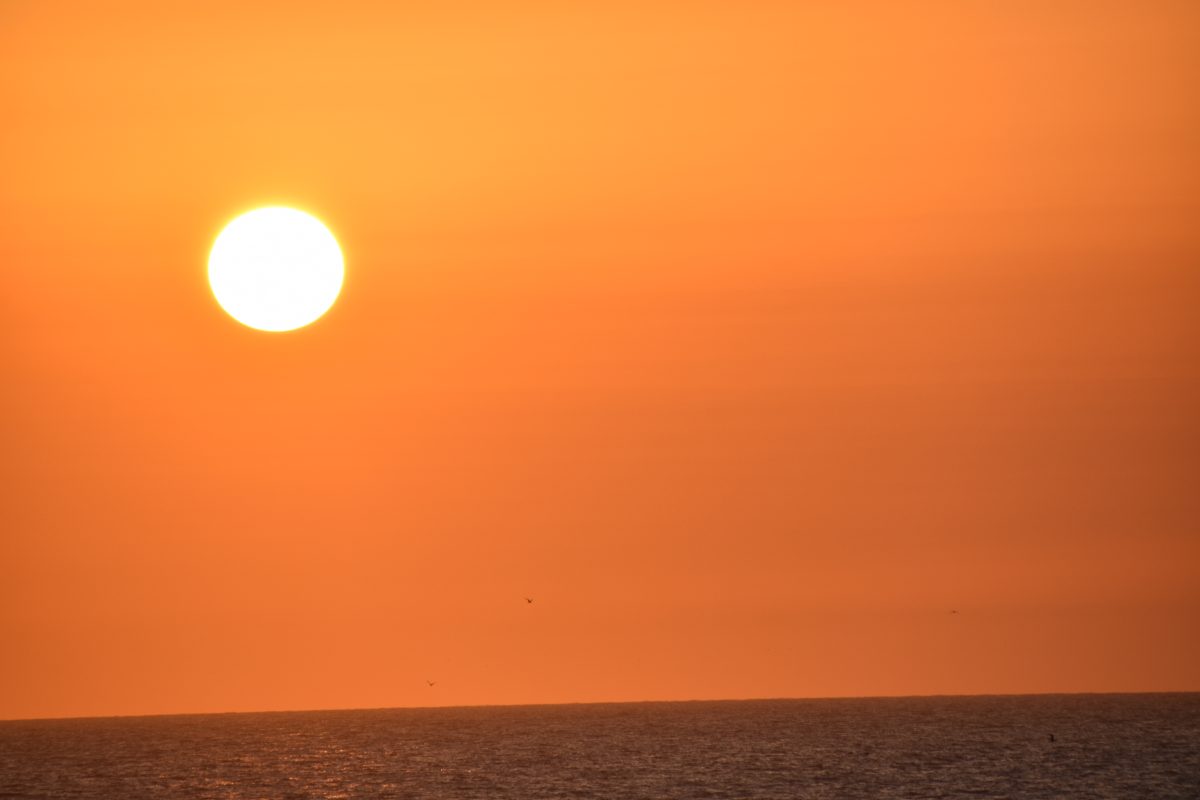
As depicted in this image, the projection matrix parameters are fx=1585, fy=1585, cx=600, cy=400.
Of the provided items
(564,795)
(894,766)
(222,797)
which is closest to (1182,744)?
(894,766)

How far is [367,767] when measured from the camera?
516 feet

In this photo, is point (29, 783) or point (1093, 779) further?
point (29, 783)

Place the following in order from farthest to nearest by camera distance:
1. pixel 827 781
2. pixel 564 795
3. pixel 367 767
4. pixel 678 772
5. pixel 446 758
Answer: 1. pixel 446 758
2. pixel 367 767
3. pixel 678 772
4. pixel 827 781
5. pixel 564 795

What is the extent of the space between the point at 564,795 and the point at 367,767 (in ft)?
160

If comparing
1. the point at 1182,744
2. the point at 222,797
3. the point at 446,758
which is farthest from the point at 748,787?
the point at 1182,744

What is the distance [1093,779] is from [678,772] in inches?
1326

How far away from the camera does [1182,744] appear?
17750cm

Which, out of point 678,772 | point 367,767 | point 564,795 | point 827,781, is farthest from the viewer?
point 367,767

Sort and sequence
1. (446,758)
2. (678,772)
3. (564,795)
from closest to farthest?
(564,795) < (678,772) < (446,758)

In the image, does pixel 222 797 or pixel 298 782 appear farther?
pixel 298 782

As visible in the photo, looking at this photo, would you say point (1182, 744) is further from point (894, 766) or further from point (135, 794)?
point (135, 794)

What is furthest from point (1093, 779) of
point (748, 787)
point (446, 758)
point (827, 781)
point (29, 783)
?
point (29, 783)

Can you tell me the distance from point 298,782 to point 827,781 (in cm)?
4553

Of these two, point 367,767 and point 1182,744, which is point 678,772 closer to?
point 367,767
